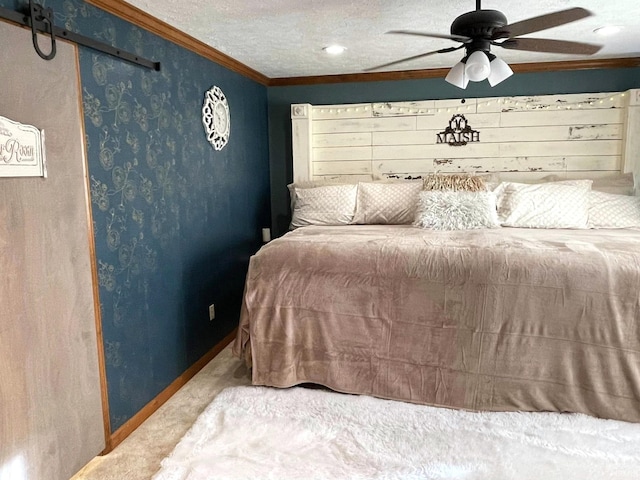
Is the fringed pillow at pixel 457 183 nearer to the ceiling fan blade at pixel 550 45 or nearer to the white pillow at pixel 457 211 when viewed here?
the white pillow at pixel 457 211

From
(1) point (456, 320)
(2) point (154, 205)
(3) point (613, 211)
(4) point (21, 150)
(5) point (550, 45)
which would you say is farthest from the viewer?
(3) point (613, 211)

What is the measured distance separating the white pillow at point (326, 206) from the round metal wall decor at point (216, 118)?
2.72ft

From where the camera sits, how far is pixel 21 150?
163 centimetres

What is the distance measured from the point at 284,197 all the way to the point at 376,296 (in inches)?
86.0

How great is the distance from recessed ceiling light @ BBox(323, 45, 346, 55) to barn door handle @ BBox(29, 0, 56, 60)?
1.82 metres

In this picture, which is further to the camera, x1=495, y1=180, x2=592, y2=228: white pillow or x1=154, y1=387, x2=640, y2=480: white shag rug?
x1=495, y1=180, x2=592, y2=228: white pillow

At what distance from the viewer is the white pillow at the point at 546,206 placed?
327 centimetres

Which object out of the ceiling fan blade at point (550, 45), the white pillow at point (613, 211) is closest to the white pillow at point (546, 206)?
the white pillow at point (613, 211)

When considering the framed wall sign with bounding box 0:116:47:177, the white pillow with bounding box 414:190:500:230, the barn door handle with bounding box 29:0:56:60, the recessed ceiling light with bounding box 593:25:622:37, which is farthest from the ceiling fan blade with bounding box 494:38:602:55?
the framed wall sign with bounding box 0:116:47:177

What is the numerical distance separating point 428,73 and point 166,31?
2286 millimetres

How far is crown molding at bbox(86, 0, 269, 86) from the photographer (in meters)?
2.13

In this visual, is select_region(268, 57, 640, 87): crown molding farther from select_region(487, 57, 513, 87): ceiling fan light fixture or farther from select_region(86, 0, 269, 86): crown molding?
select_region(487, 57, 513, 87): ceiling fan light fixture

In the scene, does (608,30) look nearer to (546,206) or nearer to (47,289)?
(546,206)

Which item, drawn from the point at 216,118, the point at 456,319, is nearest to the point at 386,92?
the point at 216,118
